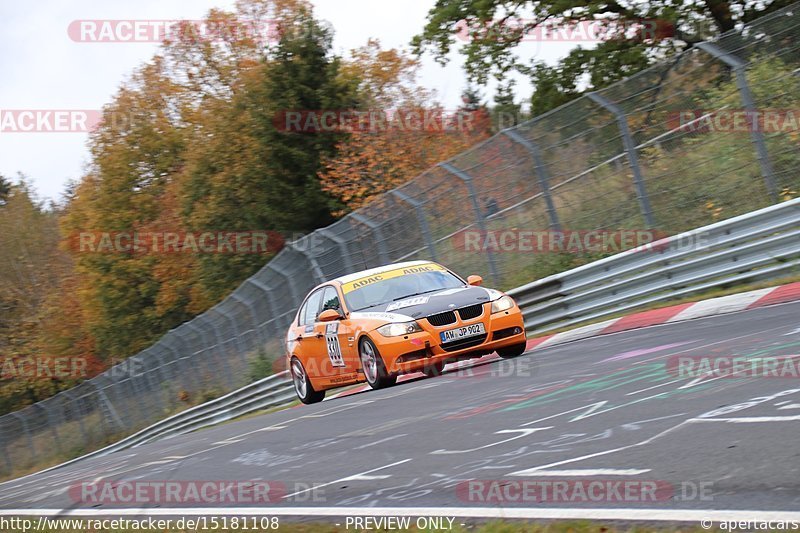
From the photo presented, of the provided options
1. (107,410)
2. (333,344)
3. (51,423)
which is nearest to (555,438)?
(333,344)

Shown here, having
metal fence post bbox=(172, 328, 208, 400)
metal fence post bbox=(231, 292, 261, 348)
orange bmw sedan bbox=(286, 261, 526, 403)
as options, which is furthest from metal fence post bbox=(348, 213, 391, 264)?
metal fence post bbox=(172, 328, 208, 400)

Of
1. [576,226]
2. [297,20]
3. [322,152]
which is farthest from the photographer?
[297,20]

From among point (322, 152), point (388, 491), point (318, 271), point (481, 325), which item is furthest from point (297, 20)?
point (388, 491)

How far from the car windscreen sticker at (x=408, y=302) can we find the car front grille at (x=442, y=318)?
0.44 metres

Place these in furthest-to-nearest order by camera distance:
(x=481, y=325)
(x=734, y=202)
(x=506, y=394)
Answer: (x=734, y=202) < (x=481, y=325) < (x=506, y=394)

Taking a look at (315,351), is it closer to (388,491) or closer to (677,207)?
(677,207)

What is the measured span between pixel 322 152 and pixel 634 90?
30889 millimetres

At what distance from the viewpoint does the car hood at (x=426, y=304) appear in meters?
12.4

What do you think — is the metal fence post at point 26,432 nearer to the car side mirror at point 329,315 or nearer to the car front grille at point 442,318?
the car side mirror at point 329,315

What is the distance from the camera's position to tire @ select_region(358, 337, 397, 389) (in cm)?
1255

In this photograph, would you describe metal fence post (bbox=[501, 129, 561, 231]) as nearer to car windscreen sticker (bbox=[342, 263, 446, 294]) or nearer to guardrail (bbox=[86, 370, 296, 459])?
car windscreen sticker (bbox=[342, 263, 446, 294])

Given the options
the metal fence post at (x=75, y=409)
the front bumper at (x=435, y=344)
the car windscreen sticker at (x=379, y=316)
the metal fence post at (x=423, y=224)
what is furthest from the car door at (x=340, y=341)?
the metal fence post at (x=75, y=409)

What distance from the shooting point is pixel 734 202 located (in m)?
14.1

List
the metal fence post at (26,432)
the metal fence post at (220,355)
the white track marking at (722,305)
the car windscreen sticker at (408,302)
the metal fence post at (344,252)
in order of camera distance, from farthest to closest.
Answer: the metal fence post at (26,432)
the metal fence post at (220,355)
the metal fence post at (344,252)
the car windscreen sticker at (408,302)
the white track marking at (722,305)
